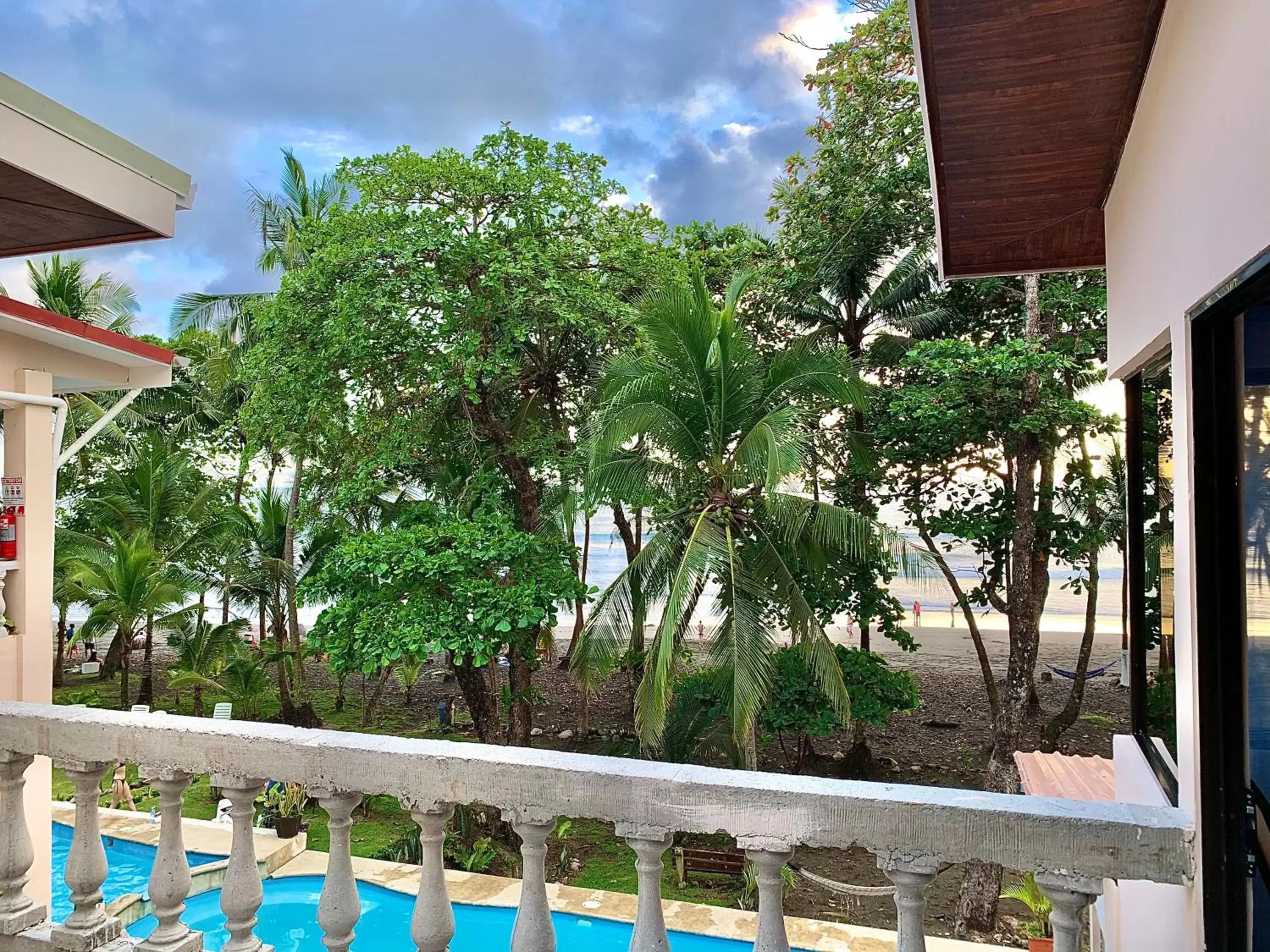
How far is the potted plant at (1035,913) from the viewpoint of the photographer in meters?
6.12

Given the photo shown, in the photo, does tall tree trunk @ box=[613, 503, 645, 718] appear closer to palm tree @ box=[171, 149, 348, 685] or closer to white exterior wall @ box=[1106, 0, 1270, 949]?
palm tree @ box=[171, 149, 348, 685]

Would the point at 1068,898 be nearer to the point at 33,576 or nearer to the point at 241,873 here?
the point at 241,873

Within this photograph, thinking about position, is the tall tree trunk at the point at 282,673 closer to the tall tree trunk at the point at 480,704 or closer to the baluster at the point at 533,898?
the tall tree trunk at the point at 480,704

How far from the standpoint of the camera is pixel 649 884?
1.42 meters

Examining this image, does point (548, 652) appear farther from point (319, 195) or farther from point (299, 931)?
point (319, 195)

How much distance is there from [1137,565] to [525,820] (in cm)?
230

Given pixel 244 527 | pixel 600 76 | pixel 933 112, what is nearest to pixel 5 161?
pixel 933 112

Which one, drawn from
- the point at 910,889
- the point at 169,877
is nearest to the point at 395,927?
the point at 169,877

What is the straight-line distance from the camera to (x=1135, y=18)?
2.02m

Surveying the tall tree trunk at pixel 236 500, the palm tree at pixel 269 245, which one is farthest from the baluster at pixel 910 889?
the palm tree at pixel 269 245

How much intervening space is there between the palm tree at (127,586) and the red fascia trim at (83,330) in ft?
27.7

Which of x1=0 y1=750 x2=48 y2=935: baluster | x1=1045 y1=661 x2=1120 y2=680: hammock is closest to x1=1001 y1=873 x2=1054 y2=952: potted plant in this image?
x1=1045 y1=661 x2=1120 y2=680: hammock

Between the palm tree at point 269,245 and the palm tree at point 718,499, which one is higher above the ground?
the palm tree at point 269,245

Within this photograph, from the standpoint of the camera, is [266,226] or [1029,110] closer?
[1029,110]
